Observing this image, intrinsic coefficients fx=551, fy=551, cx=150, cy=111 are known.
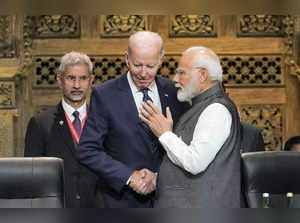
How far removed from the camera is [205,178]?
7.09 feet

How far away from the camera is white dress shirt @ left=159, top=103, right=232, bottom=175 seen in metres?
2.09

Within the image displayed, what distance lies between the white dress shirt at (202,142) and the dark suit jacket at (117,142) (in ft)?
0.82

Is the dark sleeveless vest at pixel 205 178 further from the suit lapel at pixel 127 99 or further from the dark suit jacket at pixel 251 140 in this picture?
the dark suit jacket at pixel 251 140

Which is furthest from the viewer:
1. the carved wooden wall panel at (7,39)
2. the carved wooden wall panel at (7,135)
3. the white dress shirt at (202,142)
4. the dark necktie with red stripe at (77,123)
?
the carved wooden wall panel at (7,39)

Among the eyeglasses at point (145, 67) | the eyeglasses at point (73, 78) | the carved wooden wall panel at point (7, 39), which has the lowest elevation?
the eyeglasses at point (73, 78)

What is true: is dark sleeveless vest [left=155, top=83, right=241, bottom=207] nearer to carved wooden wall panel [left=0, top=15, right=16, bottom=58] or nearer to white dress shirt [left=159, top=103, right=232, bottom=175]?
white dress shirt [left=159, top=103, right=232, bottom=175]

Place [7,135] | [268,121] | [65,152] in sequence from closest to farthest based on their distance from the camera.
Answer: [65,152], [7,135], [268,121]

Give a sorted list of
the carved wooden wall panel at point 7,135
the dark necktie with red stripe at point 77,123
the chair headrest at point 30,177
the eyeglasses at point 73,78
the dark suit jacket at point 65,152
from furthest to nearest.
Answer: the carved wooden wall panel at point 7,135
the eyeglasses at point 73,78
the dark necktie with red stripe at point 77,123
the dark suit jacket at point 65,152
the chair headrest at point 30,177

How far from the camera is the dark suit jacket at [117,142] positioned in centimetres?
237

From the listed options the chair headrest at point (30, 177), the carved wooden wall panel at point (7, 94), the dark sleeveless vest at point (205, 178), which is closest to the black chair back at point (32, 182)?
the chair headrest at point (30, 177)

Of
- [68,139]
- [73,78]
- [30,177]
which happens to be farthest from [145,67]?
[73,78]

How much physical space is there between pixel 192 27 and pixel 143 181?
94.2 inches

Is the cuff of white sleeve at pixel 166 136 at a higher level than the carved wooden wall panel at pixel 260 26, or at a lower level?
lower

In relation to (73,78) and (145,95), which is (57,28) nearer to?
(73,78)
